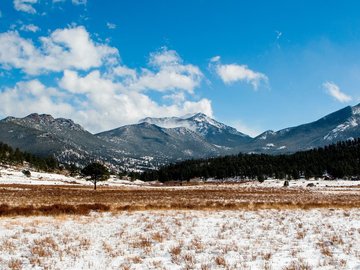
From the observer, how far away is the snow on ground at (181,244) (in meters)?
13.3

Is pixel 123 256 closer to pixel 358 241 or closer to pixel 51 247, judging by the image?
pixel 51 247

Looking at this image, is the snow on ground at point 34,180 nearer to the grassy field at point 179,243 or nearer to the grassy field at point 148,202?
the grassy field at point 148,202

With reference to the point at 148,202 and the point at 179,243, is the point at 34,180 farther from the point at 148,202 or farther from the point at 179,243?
the point at 179,243

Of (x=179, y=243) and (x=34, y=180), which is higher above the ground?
(x=34, y=180)

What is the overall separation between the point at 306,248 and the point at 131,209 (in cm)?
2145

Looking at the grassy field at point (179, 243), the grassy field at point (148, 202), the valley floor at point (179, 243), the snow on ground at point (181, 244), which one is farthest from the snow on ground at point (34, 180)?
the snow on ground at point (181, 244)

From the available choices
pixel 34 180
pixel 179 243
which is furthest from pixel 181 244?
pixel 34 180

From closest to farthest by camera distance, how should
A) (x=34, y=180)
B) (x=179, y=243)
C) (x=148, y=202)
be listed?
(x=179, y=243) → (x=148, y=202) → (x=34, y=180)

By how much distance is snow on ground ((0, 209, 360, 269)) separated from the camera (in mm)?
13266

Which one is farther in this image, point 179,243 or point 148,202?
point 148,202

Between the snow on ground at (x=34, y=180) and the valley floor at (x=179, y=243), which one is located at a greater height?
the snow on ground at (x=34, y=180)

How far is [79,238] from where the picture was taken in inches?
725

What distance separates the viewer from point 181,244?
16750 millimetres

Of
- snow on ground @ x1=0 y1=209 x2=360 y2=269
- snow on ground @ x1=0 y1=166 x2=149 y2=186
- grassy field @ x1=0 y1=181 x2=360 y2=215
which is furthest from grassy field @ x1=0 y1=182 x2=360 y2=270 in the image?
snow on ground @ x1=0 y1=166 x2=149 y2=186
